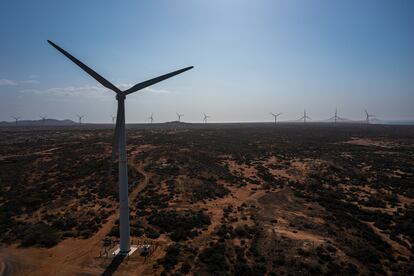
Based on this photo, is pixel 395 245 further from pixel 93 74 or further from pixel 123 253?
pixel 93 74

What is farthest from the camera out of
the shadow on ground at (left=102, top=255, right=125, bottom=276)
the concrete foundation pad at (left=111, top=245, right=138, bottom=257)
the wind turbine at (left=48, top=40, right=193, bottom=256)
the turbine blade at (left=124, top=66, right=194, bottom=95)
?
the concrete foundation pad at (left=111, top=245, right=138, bottom=257)

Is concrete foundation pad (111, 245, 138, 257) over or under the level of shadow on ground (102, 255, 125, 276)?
over

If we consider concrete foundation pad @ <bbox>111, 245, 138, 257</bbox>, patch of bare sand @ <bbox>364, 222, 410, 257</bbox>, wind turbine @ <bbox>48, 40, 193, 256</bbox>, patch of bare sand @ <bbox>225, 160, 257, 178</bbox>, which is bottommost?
patch of bare sand @ <bbox>364, 222, 410, 257</bbox>

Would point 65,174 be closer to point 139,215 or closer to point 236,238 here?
→ point 139,215

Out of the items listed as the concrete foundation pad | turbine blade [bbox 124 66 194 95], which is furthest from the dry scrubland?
turbine blade [bbox 124 66 194 95]

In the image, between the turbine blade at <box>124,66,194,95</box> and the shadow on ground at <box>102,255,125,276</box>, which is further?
the turbine blade at <box>124,66,194,95</box>

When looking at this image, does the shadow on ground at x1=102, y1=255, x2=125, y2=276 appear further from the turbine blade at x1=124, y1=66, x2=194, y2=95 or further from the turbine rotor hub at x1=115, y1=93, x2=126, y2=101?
the turbine blade at x1=124, y1=66, x2=194, y2=95

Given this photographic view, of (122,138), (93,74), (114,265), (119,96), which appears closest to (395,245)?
(114,265)

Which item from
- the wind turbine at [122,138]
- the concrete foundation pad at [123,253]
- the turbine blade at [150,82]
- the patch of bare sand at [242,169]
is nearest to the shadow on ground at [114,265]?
the concrete foundation pad at [123,253]

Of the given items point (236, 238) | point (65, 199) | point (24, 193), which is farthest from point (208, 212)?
point (24, 193)

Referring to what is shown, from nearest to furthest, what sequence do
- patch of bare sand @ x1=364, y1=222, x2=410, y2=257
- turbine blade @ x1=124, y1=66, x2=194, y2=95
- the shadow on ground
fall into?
the shadow on ground < turbine blade @ x1=124, y1=66, x2=194, y2=95 < patch of bare sand @ x1=364, y1=222, x2=410, y2=257

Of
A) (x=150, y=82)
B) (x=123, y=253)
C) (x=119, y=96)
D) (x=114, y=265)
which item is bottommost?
(x=114, y=265)
